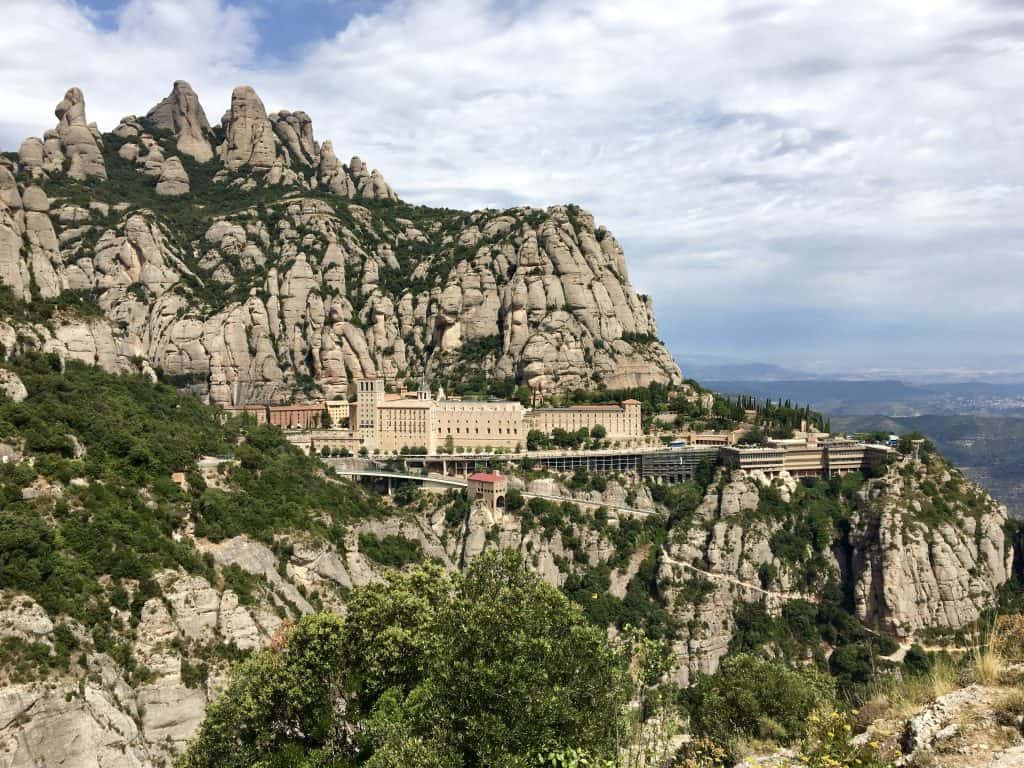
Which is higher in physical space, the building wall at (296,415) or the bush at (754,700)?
the building wall at (296,415)

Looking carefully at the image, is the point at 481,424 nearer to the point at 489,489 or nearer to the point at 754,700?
the point at 489,489

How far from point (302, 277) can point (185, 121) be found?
192 feet

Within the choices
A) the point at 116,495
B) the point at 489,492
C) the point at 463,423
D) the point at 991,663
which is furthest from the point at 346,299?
the point at 991,663

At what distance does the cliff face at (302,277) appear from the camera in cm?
11538

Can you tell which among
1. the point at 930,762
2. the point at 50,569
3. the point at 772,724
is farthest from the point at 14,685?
the point at 930,762

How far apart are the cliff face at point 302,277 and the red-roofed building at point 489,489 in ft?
112

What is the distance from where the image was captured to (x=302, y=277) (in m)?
127

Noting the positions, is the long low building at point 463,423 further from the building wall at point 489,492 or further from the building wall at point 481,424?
the building wall at point 489,492

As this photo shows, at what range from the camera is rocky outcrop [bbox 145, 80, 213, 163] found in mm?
156500

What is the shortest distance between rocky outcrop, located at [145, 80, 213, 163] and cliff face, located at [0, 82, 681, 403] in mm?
635

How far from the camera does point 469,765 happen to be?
60.0ft

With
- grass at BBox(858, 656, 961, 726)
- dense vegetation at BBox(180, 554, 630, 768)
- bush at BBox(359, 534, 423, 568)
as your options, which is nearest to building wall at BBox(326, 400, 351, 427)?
bush at BBox(359, 534, 423, 568)

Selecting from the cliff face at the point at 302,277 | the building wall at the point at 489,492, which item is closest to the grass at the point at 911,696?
the building wall at the point at 489,492

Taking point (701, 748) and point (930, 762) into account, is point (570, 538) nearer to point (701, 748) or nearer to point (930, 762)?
point (701, 748)
